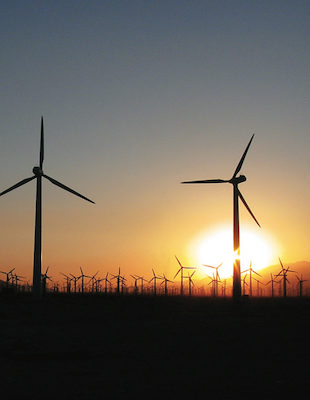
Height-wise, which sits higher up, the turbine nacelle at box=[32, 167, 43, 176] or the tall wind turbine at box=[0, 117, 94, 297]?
the turbine nacelle at box=[32, 167, 43, 176]

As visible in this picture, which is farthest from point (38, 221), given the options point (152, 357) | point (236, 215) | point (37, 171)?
point (152, 357)

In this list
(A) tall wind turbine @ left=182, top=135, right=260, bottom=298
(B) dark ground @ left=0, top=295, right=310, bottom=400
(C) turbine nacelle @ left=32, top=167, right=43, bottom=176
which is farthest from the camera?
(C) turbine nacelle @ left=32, top=167, right=43, bottom=176

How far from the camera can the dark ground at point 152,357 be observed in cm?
Answer: 2119

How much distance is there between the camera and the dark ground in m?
21.2

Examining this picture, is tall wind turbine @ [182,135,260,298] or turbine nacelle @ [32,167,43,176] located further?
turbine nacelle @ [32,167,43,176]

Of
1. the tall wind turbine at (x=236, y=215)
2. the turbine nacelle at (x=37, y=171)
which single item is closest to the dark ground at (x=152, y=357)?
the tall wind turbine at (x=236, y=215)

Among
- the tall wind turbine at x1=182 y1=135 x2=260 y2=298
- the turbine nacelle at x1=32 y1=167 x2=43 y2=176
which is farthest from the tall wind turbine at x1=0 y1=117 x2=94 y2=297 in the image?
the tall wind turbine at x1=182 y1=135 x2=260 y2=298

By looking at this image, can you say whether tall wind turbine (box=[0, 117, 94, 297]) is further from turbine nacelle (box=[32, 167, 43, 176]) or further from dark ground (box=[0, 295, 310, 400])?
dark ground (box=[0, 295, 310, 400])

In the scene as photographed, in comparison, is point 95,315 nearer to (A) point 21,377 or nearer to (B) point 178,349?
(B) point 178,349

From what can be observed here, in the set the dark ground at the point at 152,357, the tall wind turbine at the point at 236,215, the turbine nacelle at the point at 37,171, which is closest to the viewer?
the dark ground at the point at 152,357

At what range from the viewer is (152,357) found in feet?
95.2

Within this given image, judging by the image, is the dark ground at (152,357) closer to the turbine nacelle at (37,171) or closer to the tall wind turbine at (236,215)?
the tall wind turbine at (236,215)

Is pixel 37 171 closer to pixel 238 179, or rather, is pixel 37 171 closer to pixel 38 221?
pixel 38 221

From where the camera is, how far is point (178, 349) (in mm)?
31969
